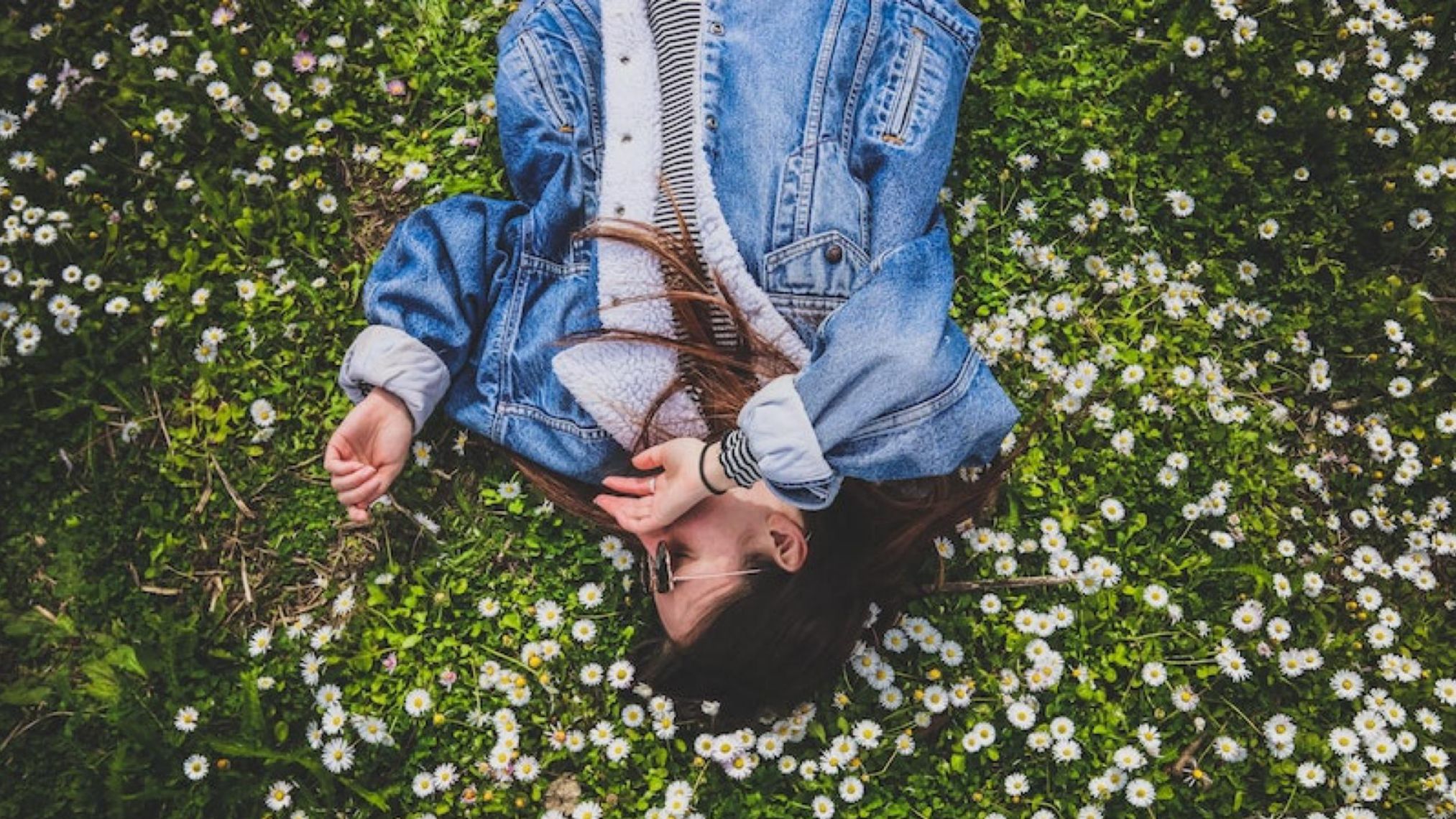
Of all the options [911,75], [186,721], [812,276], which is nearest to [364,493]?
[186,721]

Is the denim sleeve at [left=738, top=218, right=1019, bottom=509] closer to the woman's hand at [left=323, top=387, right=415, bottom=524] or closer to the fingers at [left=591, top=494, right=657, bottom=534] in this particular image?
the fingers at [left=591, top=494, right=657, bottom=534]

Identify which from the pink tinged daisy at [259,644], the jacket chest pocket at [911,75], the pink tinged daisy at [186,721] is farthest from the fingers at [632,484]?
the pink tinged daisy at [186,721]

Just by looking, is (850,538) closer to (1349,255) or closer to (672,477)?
(672,477)

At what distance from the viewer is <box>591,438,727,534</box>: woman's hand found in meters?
3.01

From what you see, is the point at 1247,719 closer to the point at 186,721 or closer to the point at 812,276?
the point at 812,276

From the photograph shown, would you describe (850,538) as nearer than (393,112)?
Yes

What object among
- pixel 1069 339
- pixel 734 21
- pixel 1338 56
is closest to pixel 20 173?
pixel 734 21

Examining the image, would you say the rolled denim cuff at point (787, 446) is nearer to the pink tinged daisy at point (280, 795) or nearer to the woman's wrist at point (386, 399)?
the woman's wrist at point (386, 399)

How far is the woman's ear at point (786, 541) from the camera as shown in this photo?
3.02 meters

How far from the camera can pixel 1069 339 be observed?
3.89 m

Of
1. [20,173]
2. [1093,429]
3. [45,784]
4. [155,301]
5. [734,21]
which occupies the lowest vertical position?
[45,784]

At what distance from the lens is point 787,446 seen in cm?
283

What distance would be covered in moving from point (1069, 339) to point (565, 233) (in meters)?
1.78

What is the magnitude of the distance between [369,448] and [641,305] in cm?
96
